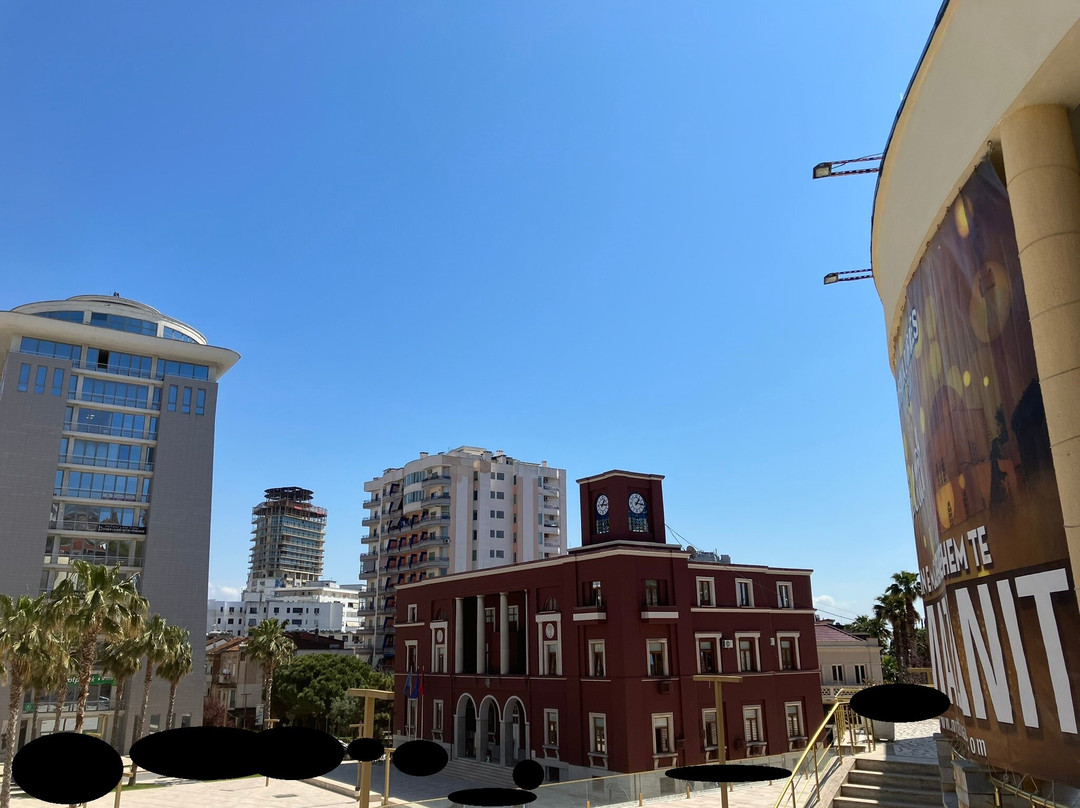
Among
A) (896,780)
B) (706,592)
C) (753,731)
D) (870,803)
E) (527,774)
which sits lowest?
(753,731)

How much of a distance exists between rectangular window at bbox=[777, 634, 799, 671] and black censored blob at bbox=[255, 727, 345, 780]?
44634 millimetres

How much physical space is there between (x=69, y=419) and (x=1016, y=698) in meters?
73.8

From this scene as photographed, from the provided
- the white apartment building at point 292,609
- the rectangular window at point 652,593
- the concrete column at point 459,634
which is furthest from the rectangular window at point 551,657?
the white apartment building at point 292,609

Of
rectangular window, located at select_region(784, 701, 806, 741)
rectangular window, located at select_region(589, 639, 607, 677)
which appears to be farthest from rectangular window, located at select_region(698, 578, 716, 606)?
rectangular window, located at select_region(784, 701, 806, 741)

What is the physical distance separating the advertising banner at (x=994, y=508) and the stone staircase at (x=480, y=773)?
37.0 m

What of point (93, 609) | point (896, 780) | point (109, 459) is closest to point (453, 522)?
point (109, 459)

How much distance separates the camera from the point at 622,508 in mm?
46406

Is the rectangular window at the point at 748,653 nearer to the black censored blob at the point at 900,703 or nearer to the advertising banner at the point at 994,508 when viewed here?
the advertising banner at the point at 994,508

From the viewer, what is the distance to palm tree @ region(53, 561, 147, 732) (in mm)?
37094

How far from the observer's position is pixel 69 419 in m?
67.1

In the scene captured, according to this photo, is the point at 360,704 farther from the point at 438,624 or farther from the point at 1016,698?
the point at 1016,698

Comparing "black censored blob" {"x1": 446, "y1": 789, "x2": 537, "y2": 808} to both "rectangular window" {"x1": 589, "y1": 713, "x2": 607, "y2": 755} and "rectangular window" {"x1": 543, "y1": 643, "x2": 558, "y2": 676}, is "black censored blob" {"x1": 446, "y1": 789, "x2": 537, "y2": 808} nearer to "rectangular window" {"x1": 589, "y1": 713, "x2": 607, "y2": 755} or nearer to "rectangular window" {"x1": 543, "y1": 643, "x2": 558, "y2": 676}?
"rectangular window" {"x1": 589, "y1": 713, "x2": 607, "y2": 755}

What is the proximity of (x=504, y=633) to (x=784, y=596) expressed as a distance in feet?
58.7

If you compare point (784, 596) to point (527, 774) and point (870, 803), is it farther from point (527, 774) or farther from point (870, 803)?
point (527, 774)
